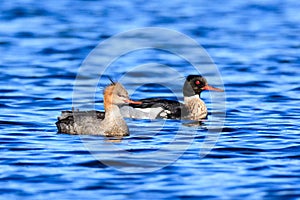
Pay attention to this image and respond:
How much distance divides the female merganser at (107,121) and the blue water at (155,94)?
164 mm

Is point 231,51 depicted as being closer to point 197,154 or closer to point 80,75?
point 80,75

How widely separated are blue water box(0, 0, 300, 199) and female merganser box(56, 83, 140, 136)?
0.54 ft

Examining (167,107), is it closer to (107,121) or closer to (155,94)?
(107,121)

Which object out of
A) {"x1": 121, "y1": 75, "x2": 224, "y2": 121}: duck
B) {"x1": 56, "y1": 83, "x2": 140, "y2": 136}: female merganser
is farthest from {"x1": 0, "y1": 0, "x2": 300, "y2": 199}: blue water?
{"x1": 121, "y1": 75, "x2": 224, "y2": 121}: duck

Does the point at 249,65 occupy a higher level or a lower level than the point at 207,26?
lower

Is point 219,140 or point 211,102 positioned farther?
point 211,102

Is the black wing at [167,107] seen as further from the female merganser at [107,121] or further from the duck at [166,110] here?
the female merganser at [107,121]

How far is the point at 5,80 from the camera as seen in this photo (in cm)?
1952

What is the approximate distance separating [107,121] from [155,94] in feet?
17.6

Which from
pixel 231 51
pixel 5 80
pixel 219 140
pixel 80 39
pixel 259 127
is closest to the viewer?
pixel 219 140

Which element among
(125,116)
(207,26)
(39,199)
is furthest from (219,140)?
(207,26)

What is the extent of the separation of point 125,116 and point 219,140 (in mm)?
3040

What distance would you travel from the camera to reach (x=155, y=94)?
18266 mm

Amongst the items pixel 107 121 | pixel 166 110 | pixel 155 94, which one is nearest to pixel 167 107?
pixel 166 110
